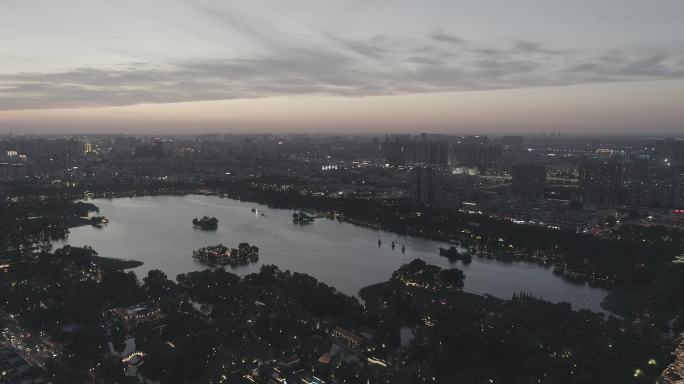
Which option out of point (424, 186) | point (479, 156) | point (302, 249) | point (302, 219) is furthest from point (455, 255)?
point (479, 156)

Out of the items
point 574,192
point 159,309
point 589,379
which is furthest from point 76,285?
point 574,192

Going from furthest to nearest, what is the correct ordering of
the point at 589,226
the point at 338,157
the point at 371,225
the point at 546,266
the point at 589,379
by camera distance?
the point at 338,157 < the point at 371,225 < the point at 589,226 < the point at 546,266 < the point at 589,379

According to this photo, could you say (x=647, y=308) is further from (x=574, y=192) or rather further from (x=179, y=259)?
(x=574, y=192)

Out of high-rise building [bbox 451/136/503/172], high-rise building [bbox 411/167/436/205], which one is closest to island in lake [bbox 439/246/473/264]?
high-rise building [bbox 411/167/436/205]

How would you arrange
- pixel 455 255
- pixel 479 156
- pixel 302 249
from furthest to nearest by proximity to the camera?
pixel 479 156, pixel 302 249, pixel 455 255

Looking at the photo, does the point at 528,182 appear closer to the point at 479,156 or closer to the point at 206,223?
the point at 479,156
